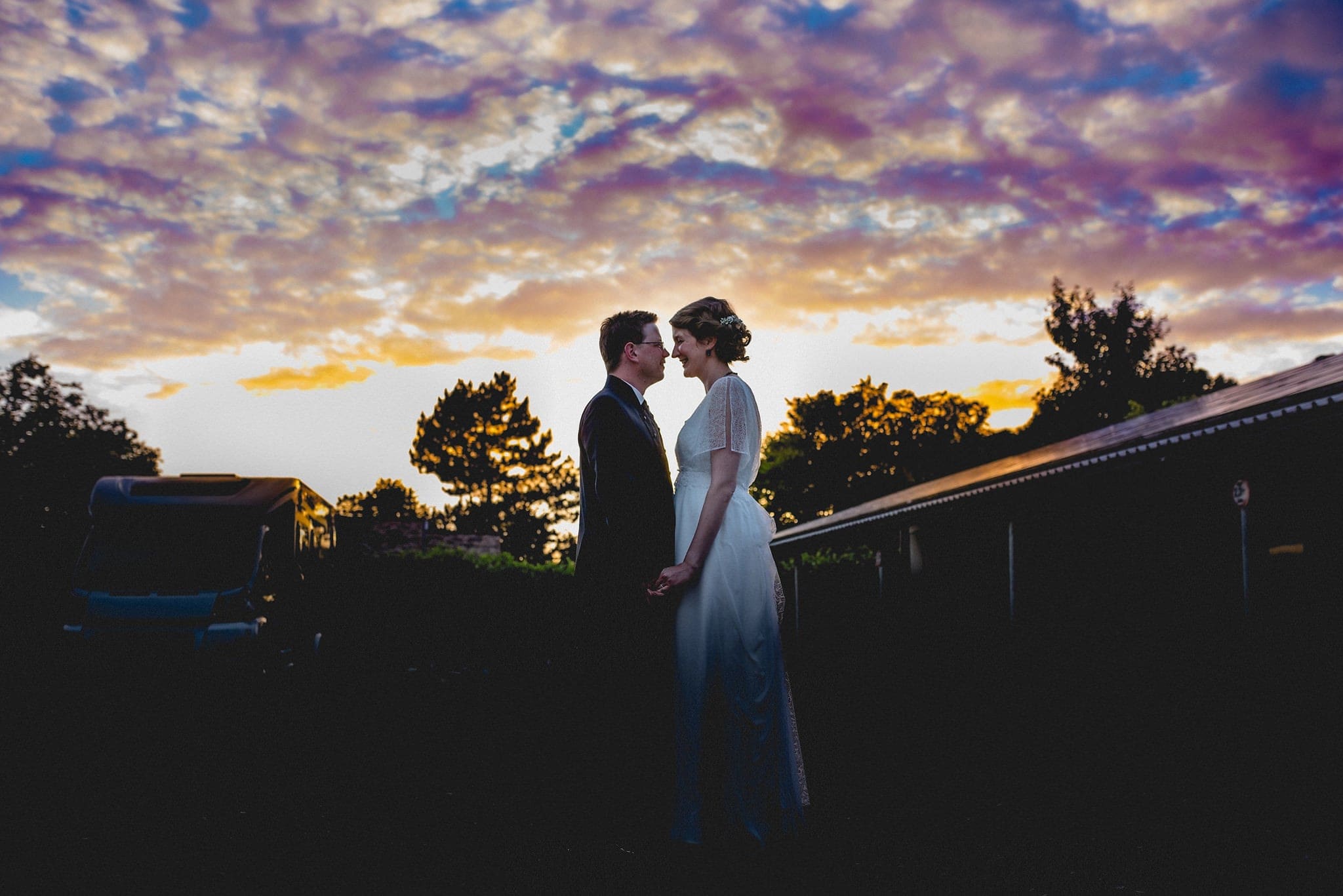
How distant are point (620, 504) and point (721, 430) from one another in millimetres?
537

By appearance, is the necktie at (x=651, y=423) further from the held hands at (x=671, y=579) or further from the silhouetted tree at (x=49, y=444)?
the silhouetted tree at (x=49, y=444)

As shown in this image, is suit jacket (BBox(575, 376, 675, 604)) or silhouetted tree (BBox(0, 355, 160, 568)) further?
silhouetted tree (BBox(0, 355, 160, 568))

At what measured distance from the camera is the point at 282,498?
11.8 metres

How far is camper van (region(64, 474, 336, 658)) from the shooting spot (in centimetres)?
972

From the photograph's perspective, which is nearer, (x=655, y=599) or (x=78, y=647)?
(x=655, y=599)

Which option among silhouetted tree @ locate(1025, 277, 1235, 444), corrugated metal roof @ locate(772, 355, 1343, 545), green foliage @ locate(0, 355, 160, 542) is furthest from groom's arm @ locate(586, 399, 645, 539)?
green foliage @ locate(0, 355, 160, 542)

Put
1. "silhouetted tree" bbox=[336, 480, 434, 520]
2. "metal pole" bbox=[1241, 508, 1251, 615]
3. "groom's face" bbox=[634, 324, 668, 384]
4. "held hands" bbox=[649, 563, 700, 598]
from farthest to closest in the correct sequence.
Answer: "silhouetted tree" bbox=[336, 480, 434, 520] < "metal pole" bbox=[1241, 508, 1251, 615] < "groom's face" bbox=[634, 324, 668, 384] < "held hands" bbox=[649, 563, 700, 598]

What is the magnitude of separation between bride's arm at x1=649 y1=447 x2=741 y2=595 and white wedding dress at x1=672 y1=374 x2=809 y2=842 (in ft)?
0.16

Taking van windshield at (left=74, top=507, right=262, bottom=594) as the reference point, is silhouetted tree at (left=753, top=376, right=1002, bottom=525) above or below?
above

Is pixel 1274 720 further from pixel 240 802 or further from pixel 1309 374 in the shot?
pixel 240 802

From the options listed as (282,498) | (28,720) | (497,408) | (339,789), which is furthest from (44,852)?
(497,408)

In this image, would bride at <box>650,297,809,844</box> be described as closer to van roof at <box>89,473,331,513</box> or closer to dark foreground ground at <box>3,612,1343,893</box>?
dark foreground ground at <box>3,612,1343,893</box>

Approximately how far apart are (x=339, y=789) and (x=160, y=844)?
124 centimetres

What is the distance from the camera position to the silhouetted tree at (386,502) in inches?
3206
